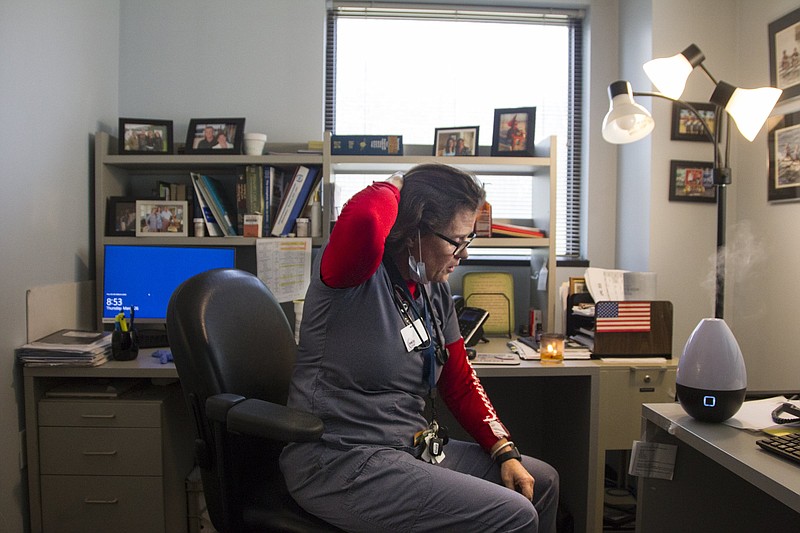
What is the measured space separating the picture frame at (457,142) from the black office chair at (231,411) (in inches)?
53.3

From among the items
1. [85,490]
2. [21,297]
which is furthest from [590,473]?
[21,297]

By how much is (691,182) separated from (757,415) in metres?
1.43

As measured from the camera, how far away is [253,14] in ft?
8.69

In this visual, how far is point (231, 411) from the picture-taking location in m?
1.09

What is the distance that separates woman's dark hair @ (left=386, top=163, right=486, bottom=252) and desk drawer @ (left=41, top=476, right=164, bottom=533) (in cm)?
127

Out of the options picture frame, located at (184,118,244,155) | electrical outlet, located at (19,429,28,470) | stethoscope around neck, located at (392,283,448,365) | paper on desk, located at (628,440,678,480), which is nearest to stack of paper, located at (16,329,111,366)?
electrical outlet, located at (19,429,28,470)

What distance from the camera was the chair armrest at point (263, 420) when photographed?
1062mm

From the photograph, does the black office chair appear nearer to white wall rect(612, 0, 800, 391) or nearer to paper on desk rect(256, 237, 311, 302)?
paper on desk rect(256, 237, 311, 302)

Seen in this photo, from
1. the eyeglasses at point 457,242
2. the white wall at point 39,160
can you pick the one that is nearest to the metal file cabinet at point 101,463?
the white wall at point 39,160

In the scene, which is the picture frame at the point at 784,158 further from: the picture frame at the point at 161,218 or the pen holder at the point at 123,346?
the pen holder at the point at 123,346

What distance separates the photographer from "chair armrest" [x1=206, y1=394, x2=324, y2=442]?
1.06 meters

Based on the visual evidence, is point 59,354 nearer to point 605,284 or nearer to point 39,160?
point 39,160

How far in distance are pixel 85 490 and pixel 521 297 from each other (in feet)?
6.34

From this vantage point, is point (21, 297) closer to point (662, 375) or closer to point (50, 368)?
point (50, 368)
